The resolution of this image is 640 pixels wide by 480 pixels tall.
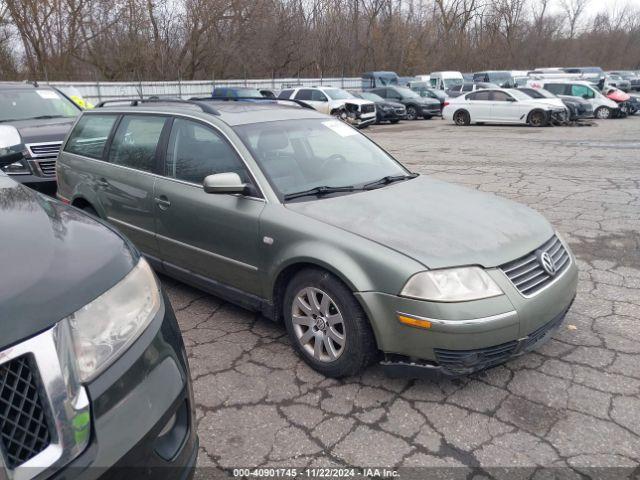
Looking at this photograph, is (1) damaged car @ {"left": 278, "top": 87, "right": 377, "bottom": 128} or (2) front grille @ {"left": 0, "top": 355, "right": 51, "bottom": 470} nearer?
(2) front grille @ {"left": 0, "top": 355, "right": 51, "bottom": 470}

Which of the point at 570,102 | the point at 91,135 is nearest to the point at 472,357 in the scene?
the point at 91,135

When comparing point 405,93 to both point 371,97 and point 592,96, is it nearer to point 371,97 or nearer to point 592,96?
point 371,97

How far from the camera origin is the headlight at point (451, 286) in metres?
2.63

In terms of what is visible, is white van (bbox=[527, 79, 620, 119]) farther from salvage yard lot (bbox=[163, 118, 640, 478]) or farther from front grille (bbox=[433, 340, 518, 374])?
front grille (bbox=[433, 340, 518, 374])

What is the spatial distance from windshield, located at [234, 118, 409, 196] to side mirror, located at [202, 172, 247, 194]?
0.77ft

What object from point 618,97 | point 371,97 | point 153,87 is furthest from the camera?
point 153,87

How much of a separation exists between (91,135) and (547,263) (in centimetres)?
409

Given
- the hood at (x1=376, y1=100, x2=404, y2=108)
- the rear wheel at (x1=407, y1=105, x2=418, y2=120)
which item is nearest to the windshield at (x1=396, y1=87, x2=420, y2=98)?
the rear wheel at (x1=407, y1=105, x2=418, y2=120)

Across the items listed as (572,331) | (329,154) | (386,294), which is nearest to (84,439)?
(386,294)

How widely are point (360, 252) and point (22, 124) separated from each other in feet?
22.5

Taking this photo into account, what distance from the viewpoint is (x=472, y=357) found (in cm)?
269

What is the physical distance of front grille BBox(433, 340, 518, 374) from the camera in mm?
2680

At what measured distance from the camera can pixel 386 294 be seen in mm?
2703

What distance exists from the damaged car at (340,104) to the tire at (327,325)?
1788 centimetres
